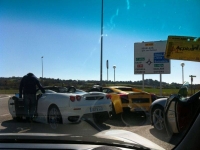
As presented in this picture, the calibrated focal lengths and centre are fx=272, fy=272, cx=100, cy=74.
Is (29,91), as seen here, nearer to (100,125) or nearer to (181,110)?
(100,125)

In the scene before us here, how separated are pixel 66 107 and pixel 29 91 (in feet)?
3.73

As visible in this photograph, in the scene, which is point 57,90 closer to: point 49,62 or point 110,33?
point 49,62

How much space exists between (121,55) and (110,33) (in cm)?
37

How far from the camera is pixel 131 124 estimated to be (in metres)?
5.63

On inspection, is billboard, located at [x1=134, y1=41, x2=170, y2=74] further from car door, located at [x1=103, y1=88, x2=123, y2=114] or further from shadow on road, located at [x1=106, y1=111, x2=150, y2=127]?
car door, located at [x1=103, y1=88, x2=123, y2=114]

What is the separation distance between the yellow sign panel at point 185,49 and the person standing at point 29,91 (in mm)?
1849

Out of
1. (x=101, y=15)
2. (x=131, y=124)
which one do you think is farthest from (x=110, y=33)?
(x=131, y=124)

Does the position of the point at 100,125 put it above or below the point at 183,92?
below

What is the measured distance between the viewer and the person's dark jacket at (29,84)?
12.1ft

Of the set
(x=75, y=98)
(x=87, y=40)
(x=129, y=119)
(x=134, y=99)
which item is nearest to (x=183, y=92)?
(x=87, y=40)

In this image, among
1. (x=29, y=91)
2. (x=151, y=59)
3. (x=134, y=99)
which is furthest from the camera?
(x=134, y=99)

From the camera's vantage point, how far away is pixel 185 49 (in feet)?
9.20

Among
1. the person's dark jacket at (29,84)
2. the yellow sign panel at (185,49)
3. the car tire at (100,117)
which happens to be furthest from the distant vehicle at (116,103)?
the yellow sign panel at (185,49)

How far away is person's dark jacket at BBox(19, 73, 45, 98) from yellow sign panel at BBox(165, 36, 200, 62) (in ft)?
6.03
